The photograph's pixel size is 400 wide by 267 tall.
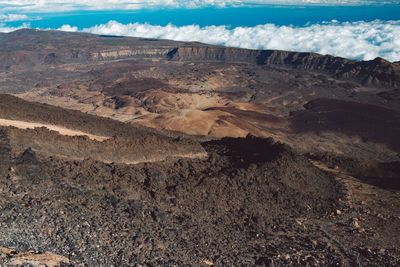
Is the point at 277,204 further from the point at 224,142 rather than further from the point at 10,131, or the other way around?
the point at 10,131

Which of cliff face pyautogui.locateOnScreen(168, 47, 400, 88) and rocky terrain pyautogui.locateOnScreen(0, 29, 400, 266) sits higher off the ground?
cliff face pyautogui.locateOnScreen(168, 47, 400, 88)

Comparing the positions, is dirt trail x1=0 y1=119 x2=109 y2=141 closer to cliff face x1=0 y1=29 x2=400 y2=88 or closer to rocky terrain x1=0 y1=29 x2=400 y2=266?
rocky terrain x1=0 y1=29 x2=400 y2=266

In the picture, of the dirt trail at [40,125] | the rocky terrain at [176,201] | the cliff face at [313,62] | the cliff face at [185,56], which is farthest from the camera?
the cliff face at [185,56]

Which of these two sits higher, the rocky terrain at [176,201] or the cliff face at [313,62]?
the cliff face at [313,62]

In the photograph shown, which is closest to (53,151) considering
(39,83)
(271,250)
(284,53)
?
(271,250)

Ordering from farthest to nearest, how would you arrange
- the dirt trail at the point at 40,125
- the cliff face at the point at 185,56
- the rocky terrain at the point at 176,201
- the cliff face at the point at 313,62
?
the cliff face at the point at 185,56 → the cliff face at the point at 313,62 → the dirt trail at the point at 40,125 → the rocky terrain at the point at 176,201

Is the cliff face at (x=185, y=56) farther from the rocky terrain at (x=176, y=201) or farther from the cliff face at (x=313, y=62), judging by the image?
the rocky terrain at (x=176, y=201)

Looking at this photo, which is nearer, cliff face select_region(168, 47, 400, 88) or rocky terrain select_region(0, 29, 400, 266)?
rocky terrain select_region(0, 29, 400, 266)

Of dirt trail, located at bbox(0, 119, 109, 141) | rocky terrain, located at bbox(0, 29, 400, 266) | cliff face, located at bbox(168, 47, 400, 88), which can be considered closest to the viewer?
rocky terrain, located at bbox(0, 29, 400, 266)

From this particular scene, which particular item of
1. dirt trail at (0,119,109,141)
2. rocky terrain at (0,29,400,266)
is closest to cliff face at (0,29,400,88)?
rocky terrain at (0,29,400,266)

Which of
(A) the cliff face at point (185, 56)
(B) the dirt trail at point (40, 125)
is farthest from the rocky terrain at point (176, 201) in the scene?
(A) the cliff face at point (185, 56)

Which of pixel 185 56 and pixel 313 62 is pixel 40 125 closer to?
pixel 313 62
